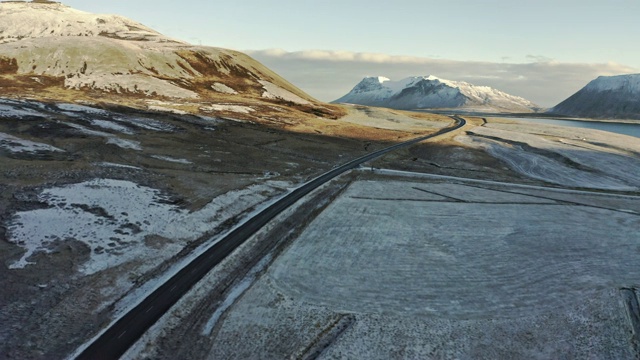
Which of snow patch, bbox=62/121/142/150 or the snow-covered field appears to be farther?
snow patch, bbox=62/121/142/150

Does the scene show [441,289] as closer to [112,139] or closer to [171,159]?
[171,159]

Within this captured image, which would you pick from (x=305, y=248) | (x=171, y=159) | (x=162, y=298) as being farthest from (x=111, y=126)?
(x=162, y=298)

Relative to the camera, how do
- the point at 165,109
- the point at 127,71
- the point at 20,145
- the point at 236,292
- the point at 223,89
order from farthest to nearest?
the point at 223,89 < the point at 127,71 < the point at 165,109 < the point at 20,145 < the point at 236,292

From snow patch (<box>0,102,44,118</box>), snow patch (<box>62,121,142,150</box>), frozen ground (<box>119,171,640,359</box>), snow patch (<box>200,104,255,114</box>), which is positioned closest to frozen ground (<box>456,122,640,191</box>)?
frozen ground (<box>119,171,640,359</box>)

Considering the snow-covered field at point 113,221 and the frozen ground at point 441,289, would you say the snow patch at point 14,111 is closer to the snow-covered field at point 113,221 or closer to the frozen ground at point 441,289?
the snow-covered field at point 113,221

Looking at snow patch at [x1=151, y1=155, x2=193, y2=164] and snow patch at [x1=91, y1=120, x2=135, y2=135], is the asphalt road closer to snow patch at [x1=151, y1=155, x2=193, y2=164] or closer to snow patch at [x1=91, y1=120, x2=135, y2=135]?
snow patch at [x1=151, y1=155, x2=193, y2=164]

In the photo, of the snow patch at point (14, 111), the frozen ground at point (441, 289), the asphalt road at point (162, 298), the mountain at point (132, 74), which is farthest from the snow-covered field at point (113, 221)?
the mountain at point (132, 74)
